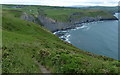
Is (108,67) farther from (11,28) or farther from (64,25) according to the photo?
(64,25)

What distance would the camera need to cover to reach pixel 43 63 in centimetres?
1883

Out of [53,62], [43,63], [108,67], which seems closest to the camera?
[108,67]

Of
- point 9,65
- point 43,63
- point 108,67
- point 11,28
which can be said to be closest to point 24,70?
point 9,65

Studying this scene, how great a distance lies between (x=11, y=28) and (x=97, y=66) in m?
40.7

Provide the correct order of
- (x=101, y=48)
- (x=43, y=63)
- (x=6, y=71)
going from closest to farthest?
(x=6, y=71) < (x=43, y=63) < (x=101, y=48)

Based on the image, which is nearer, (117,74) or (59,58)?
(117,74)

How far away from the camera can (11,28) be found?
2031 inches

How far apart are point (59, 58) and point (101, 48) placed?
7732cm

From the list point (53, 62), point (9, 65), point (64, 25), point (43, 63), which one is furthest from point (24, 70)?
point (64, 25)

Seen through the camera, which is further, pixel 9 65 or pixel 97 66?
pixel 97 66

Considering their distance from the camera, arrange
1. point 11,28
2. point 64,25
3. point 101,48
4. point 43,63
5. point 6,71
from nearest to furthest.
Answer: point 6,71 → point 43,63 → point 11,28 → point 101,48 → point 64,25

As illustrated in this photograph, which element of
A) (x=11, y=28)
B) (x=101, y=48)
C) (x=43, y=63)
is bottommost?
(x=101, y=48)

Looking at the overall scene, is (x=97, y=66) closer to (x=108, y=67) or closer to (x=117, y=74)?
(x=108, y=67)

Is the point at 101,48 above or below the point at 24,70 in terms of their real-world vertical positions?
below
